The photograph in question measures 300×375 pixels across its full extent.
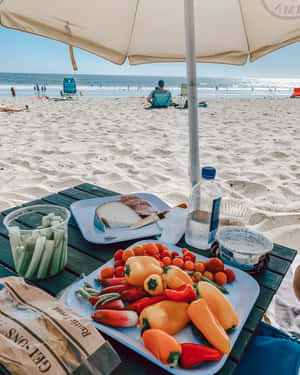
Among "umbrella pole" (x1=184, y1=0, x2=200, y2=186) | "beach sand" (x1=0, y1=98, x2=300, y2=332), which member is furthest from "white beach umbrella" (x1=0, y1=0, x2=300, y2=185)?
"beach sand" (x1=0, y1=98, x2=300, y2=332)

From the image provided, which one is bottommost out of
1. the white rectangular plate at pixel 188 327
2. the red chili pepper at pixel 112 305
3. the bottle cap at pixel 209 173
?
the white rectangular plate at pixel 188 327

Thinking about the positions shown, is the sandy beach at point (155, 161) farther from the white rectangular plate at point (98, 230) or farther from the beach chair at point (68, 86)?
the beach chair at point (68, 86)

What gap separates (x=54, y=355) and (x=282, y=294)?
1.86 m

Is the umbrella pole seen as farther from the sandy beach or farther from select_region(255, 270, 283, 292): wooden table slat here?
the sandy beach

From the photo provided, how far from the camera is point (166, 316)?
2.54 feet

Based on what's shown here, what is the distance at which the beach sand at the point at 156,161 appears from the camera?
128 inches

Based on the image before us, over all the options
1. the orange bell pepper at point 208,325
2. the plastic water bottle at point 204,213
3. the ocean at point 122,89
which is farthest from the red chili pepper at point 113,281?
the ocean at point 122,89

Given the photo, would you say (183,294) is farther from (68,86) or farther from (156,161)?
(68,86)

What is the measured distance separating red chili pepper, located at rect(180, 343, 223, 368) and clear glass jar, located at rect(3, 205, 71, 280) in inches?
22.9

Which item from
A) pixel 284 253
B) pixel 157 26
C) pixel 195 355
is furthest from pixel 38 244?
pixel 157 26

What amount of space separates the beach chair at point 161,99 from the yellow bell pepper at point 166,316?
38.7 feet

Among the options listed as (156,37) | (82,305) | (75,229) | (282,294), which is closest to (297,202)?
(282,294)

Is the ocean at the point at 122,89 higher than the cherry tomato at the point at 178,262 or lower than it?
higher

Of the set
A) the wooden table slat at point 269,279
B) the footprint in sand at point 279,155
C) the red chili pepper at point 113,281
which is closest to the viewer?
the red chili pepper at point 113,281
